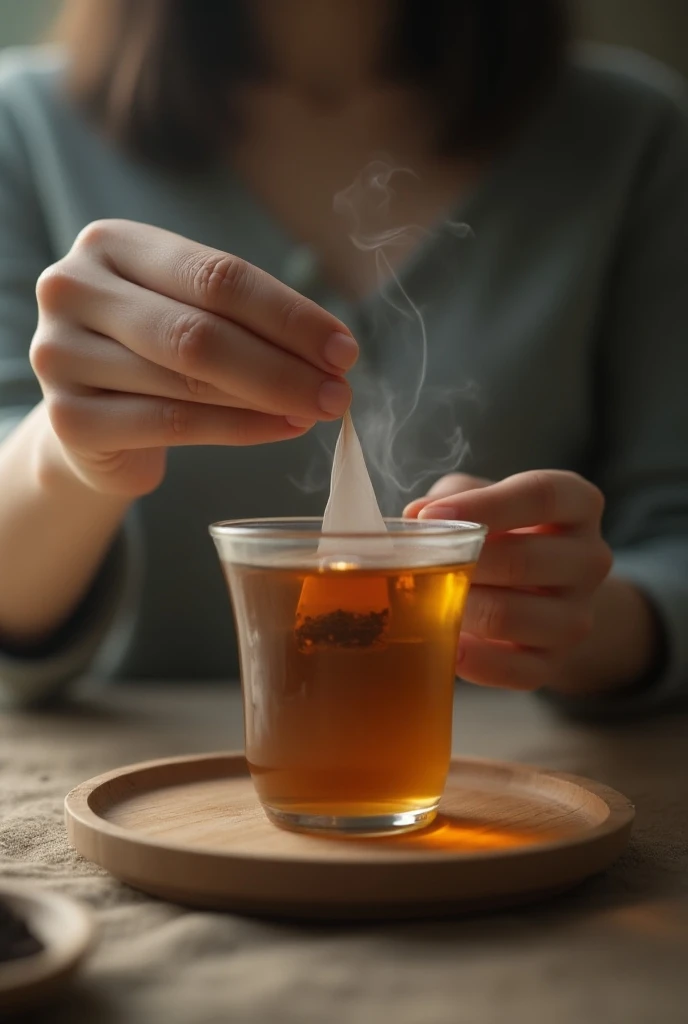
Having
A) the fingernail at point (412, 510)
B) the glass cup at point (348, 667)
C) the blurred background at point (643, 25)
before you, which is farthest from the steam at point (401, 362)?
the blurred background at point (643, 25)

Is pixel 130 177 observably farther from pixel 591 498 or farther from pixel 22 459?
pixel 591 498

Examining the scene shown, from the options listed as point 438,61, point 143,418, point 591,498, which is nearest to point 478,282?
point 438,61

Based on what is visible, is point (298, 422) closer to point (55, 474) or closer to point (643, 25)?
point (55, 474)

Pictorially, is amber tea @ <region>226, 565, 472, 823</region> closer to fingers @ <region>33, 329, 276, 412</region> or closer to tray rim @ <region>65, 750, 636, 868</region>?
tray rim @ <region>65, 750, 636, 868</region>

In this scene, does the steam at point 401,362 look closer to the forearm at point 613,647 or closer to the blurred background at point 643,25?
the forearm at point 613,647

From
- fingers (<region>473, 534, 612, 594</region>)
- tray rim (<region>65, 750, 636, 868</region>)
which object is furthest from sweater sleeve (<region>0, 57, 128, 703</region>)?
fingers (<region>473, 534, 612, 594</region>)

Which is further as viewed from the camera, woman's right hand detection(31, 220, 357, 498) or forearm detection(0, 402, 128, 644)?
forearm detection(0, 402, 128, 644)
